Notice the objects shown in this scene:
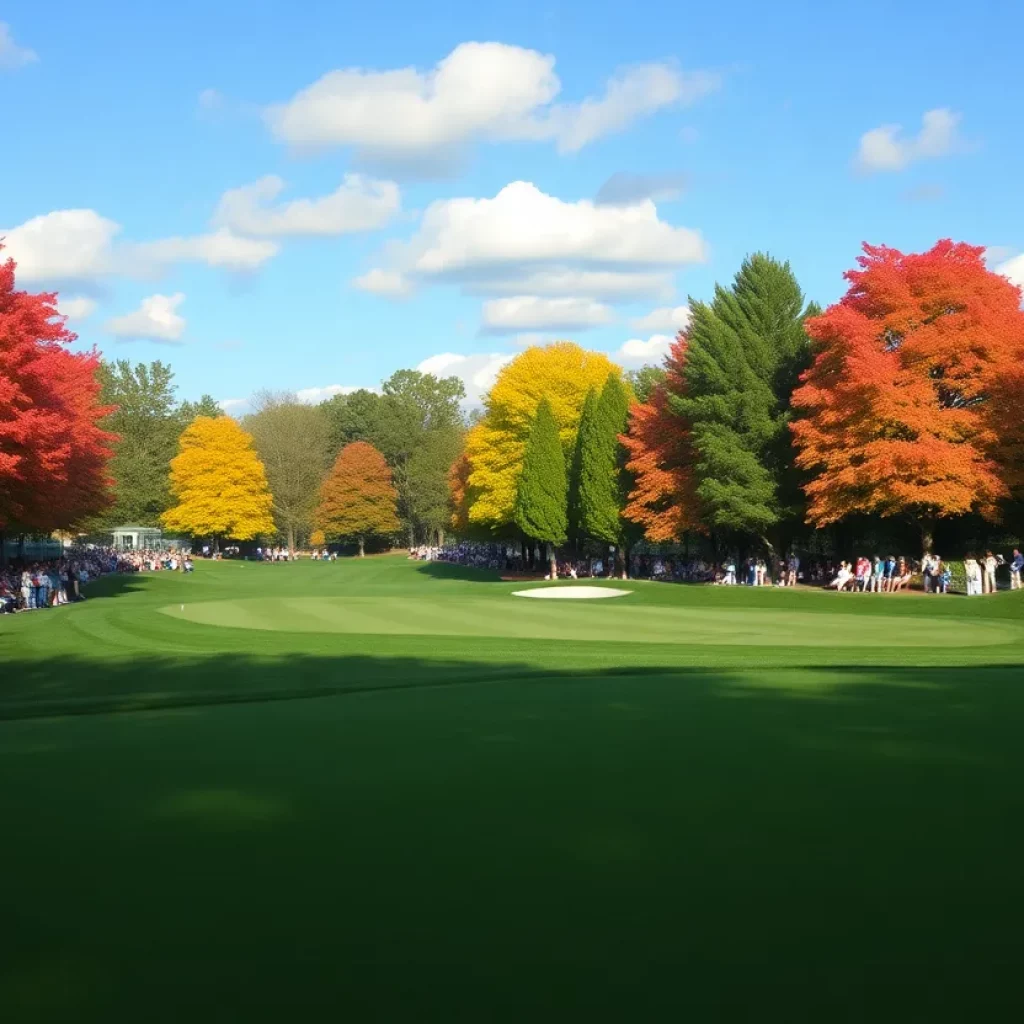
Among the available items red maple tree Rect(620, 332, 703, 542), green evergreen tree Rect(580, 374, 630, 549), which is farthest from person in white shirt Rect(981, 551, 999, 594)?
green evergreen tree Rect(580, 374, 630, 549)

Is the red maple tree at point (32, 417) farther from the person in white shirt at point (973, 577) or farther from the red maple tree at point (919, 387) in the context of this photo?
the person in white shirt at point (973, 577)

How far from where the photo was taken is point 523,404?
233 ft

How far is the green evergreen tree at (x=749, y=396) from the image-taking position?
47.8 meters

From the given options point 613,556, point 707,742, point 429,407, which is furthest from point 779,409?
point 429,407

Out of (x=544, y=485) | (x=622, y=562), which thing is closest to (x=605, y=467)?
(x=622, y=562)

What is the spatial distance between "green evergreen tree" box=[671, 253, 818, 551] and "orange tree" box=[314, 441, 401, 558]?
70.9 meters

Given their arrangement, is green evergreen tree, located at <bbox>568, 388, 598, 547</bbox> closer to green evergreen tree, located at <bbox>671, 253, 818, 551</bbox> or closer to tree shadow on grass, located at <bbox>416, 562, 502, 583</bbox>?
tree shadow on grass, located at <bbox>416, 562, 502, 583</bbox>

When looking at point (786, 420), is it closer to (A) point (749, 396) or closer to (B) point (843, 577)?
(A) point (749, 396)

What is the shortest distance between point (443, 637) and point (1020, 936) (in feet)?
70.0

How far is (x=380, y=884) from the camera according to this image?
4.17 metres

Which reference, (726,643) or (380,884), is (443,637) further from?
(380,884)

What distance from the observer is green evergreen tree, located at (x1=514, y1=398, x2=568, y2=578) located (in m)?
65.9

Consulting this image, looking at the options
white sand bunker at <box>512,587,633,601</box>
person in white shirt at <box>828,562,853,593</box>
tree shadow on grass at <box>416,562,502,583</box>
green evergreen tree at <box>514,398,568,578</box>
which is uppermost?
green evergreen tree at <box>514,398,568,578</box>

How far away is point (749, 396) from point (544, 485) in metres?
19.9
